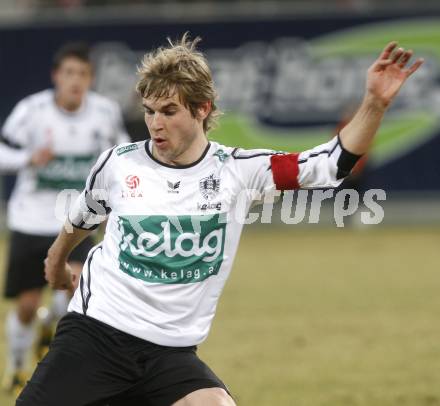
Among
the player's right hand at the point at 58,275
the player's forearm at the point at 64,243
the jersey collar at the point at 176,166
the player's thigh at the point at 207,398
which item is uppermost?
the jersey collar at the point at 176,166

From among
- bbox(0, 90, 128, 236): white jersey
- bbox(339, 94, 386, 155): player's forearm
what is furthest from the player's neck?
bbox(0, 90, 128, 236): white jersey

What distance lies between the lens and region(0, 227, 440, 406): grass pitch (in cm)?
789

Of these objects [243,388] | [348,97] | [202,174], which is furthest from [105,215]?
[348,97]

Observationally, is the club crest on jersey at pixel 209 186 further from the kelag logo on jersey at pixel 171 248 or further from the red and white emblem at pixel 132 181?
the red and white emblem at pixel 132 181

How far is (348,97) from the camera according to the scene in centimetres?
1875

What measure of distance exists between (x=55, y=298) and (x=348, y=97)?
10.6 m

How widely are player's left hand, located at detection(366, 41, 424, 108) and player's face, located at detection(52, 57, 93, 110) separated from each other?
430 centimetres

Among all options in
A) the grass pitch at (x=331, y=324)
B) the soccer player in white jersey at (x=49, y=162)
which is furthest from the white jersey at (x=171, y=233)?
the soccer player in white jersey at (x=49, y=162)

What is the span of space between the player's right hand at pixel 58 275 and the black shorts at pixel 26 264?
2931 mm

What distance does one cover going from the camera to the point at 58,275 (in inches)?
207

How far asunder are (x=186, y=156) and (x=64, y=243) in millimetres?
713

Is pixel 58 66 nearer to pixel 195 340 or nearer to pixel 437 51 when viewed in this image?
pixel 195 340

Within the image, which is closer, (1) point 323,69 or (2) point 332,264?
(2) point 332,264

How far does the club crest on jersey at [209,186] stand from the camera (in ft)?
16.0
